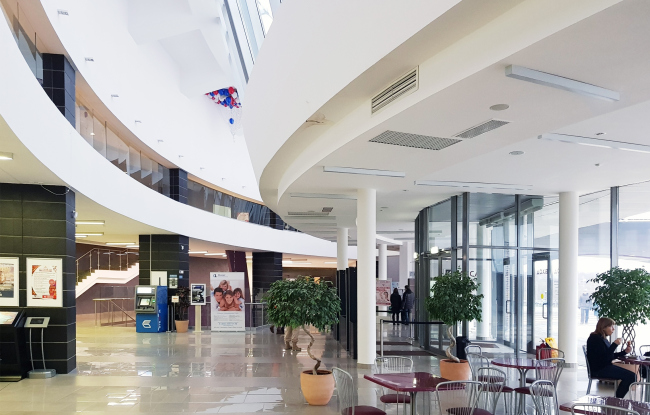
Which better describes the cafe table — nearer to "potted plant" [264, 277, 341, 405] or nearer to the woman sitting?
"potted plant" [264, 277, 341, 405]

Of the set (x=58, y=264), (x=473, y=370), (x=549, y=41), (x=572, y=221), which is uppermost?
(x=549, y=41)

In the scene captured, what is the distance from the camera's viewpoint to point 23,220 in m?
10.5

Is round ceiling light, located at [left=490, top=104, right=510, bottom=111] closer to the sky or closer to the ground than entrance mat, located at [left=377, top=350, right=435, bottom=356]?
closer to the sky

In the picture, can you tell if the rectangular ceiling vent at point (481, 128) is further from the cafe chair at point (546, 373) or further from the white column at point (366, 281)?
the white column at point (366, 281)

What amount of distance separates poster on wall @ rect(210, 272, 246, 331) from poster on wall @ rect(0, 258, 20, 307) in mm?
8435

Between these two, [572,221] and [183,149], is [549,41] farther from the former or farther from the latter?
[183,149]

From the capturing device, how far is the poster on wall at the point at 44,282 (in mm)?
10523

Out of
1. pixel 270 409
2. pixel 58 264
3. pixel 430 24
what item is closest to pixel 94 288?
pixel 58 264

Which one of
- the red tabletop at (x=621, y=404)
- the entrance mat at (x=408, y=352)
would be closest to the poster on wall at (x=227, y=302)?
the entrance mat at (x=408, y=352)

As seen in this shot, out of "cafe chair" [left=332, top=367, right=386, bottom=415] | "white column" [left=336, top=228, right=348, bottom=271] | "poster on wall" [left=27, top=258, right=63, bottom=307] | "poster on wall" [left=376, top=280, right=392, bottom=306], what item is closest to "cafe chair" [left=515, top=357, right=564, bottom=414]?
"cafe chair" [left=332, top=367, right=386, bottom=415]

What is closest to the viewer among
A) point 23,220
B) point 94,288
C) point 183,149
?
point 23,220

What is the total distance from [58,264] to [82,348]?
4805mm

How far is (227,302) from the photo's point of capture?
18.6m

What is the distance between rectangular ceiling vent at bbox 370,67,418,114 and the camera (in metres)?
5.41
